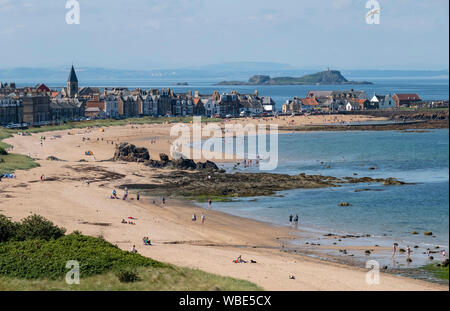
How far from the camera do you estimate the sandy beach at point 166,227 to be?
27734mm

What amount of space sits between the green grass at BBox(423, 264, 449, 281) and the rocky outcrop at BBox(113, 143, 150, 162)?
144 ft

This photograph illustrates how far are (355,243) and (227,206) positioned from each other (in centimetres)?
1361

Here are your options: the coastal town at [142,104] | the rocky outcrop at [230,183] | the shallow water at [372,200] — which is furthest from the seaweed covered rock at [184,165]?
the coastal town at [142,104]

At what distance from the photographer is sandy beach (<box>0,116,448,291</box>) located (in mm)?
27734

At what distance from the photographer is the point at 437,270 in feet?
100

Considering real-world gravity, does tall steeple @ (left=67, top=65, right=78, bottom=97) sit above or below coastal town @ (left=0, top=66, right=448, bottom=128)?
above

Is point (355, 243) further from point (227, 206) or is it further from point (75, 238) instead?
point (75, 238)

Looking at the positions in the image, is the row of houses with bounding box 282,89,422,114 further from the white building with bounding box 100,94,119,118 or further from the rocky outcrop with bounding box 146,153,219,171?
the rocky outcrop with bounding box 146,153,219,171

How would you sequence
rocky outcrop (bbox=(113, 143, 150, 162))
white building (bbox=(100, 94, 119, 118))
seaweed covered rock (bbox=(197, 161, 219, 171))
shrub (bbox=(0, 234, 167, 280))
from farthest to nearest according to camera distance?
white building (bbox=(100, 94, 119, 118)) < rocky outcrop (bbox=(113, 143, 150, 162)) < seaweed covered rock (bbox=(197, 161, 219, 171)) < shrub (bbox=(0, 234, 167, 280))

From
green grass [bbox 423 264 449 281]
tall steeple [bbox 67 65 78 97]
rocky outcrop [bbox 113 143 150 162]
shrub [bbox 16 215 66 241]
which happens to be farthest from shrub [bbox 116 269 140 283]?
tall steeple [bbox 67 65 78 97]

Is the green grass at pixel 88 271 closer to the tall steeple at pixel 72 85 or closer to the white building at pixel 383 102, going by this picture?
the tall steeple at pixel 72 85

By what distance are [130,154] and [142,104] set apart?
83275mm

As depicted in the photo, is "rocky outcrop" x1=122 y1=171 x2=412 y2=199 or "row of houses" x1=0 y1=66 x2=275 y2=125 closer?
"rocky outcrop" x1=122 y1=171 x2=412 y2=199

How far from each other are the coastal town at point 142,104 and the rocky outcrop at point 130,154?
50691 mm
